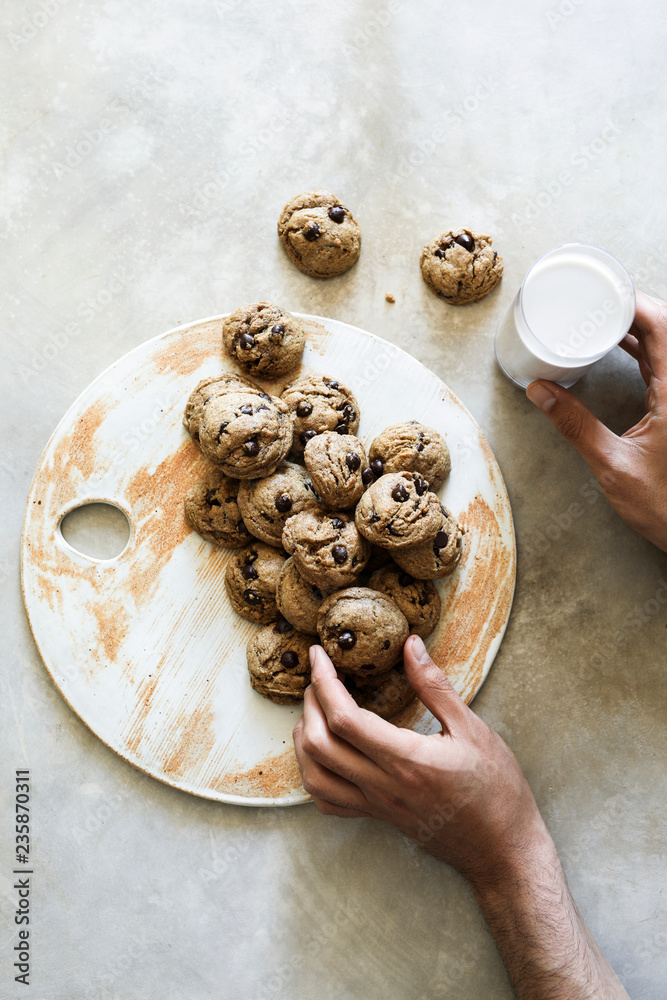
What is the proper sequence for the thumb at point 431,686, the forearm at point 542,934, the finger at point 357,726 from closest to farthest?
the finger at point 357,726 → the thumb at point 431,686 → the forearm at point 542,934

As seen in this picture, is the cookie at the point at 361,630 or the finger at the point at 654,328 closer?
the cookie at the point at 361,630

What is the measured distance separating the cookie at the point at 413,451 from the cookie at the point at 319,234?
81 centimetres

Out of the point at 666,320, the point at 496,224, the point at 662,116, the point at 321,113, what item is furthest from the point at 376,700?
the point at 662,116

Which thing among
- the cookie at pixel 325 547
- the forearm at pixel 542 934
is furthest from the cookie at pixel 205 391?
the forearm at pixel 542 934

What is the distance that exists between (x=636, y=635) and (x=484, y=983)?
5.37 feet

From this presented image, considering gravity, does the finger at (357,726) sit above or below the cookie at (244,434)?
below

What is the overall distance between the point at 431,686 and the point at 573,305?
157 centimetres

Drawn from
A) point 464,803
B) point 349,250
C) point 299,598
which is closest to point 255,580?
point 299,598

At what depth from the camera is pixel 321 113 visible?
10.3 ft

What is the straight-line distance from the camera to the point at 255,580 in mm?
2693

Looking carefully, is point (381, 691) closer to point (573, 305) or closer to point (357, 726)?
point (357, 726)

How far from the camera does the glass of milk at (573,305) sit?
101 inches

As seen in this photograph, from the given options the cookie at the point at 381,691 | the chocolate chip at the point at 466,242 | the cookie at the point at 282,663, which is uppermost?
the chocolate chip at the point at 466,242

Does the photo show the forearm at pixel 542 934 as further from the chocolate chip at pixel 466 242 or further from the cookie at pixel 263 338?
the chocolate chip at pixel 466 242
